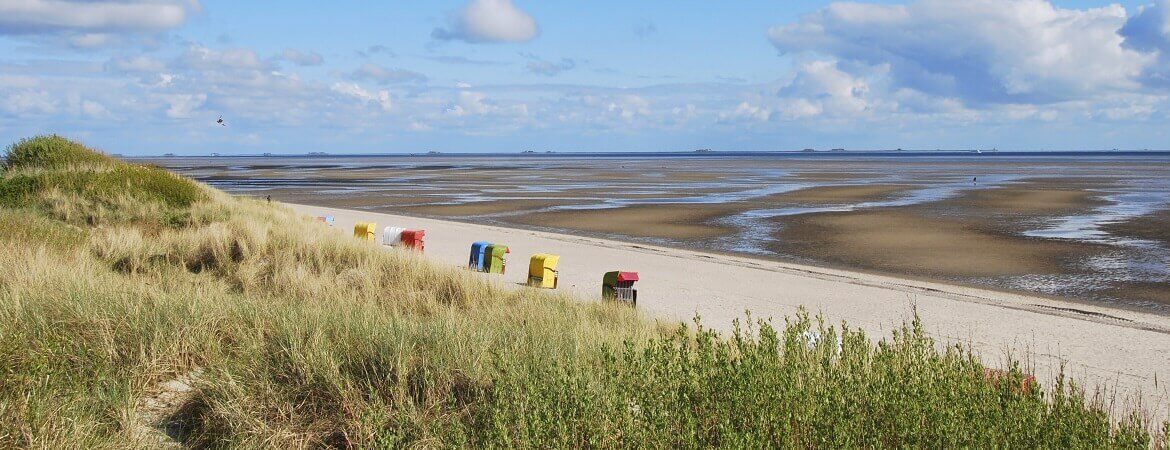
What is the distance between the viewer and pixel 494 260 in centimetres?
1409

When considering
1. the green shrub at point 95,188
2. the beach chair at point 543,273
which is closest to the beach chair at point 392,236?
the green shrub at point 95,188

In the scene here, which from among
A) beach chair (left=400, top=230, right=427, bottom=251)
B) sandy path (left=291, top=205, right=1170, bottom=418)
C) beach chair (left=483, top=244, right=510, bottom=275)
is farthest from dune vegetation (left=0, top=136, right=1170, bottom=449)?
beach chair (left=400, top=230, right=427, bottom=251)

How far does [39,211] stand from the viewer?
1574cm

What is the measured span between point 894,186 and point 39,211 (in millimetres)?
39726

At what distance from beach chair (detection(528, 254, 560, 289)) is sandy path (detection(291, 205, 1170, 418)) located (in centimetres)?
33

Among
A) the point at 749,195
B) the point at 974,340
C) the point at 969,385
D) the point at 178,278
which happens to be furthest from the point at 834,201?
the point at 969,385

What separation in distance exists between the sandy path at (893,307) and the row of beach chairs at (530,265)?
0.36 metres

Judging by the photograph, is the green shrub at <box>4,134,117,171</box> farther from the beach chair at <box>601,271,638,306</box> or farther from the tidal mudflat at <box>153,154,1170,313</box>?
the beach chair at <box>601,271,638,306</box>

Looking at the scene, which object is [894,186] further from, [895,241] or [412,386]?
[412,386]

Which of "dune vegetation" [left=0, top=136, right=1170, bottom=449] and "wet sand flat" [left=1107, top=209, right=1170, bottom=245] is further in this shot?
"wet sand flat" [left=1107, top=209, right=1170, bottom=245]

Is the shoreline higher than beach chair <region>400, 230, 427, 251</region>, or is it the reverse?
beach chair <region>400, 230, 427, 251</region>

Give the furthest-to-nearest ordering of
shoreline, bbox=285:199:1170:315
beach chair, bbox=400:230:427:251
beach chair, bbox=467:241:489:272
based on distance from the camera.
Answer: beach chair, bbox=400:230:427:251 → beach chair, bbox=467:241:489:272 → shoreline, bbox=285:199:1170:315

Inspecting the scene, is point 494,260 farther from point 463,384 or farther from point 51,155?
point 51,155

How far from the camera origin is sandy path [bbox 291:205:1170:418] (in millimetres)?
8633
